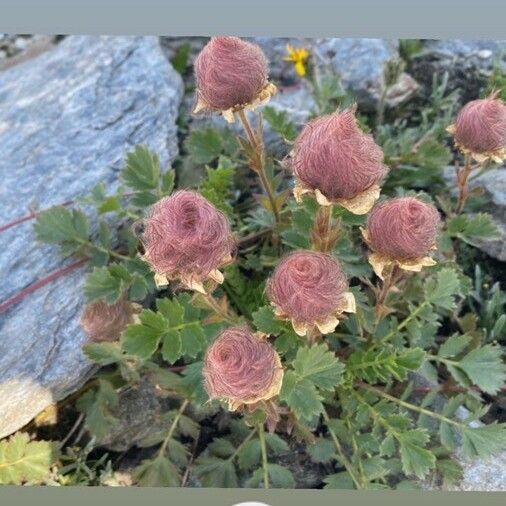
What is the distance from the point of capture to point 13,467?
6.16 ft

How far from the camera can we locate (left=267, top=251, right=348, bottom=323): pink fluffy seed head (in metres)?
1.38

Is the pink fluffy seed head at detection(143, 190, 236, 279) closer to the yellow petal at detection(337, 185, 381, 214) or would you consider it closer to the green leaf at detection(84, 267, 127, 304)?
the yellow petal at detection(337, 185, 381, 214)

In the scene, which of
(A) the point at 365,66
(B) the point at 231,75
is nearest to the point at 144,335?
(B) the point at 231,75

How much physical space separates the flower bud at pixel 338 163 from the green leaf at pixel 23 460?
3.44 feet

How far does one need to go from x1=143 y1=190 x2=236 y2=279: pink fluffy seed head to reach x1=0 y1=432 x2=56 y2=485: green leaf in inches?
31.5

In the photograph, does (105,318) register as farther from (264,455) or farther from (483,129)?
(483,129)

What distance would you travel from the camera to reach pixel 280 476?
6.13 feet

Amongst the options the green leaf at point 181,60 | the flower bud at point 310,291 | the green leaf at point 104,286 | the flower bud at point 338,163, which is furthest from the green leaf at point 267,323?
the green leaf at point 181,60

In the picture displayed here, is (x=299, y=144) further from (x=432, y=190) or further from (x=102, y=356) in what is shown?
(x=432, y=190)

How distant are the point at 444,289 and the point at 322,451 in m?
0.53

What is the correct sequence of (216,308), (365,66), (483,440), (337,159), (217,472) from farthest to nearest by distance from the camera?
(365,66), (217,472), (483,440), (216,308), (337,159)

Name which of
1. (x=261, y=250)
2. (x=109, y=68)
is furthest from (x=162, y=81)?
(x=261, y=250)

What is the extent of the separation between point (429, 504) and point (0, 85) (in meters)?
2.14

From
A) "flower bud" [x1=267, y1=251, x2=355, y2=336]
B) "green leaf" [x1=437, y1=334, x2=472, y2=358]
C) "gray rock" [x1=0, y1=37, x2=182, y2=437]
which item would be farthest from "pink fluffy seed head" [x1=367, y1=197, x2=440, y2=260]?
"gray rock" [x1=0, y1=37, x2=182, y2=437]
